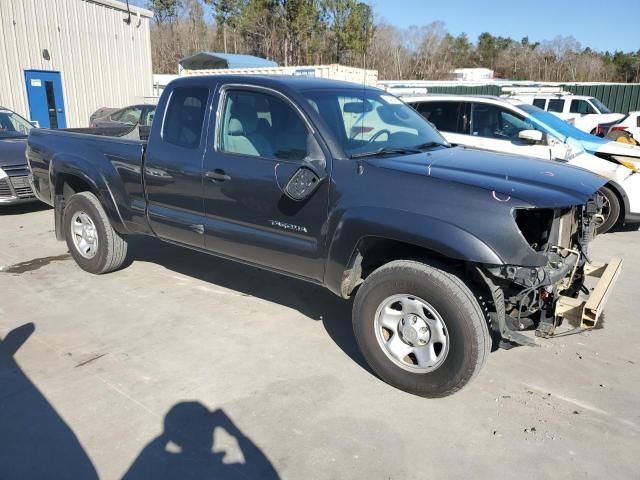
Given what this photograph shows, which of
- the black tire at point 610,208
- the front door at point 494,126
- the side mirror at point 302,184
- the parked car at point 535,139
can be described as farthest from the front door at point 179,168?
the black tire at point 610,208

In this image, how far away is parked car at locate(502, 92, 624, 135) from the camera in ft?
54.3

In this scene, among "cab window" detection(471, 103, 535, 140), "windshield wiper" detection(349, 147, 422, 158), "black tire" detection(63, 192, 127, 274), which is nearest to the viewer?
"windshield wiper" detection(349, 147, 422, 158)

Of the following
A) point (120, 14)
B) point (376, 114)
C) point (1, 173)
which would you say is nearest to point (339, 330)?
point (376, 114)

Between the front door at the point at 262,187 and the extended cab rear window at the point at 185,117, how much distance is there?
213 mm

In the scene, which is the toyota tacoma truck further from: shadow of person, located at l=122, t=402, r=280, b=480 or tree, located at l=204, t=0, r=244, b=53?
tree, located at l=204, t=0, r=244, b=53

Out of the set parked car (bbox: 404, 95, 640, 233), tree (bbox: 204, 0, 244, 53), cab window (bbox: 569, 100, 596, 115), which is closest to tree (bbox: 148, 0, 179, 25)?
tree (bbox: 204, 0, 244, 53)

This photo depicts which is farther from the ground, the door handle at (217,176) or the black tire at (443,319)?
the door handle at (217,176)

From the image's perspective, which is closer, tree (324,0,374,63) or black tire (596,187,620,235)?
black tire (596,187,620,235)

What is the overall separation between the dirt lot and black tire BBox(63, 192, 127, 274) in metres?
0.40

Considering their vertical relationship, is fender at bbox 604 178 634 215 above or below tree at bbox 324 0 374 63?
below

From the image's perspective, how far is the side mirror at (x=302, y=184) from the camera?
3412 mm

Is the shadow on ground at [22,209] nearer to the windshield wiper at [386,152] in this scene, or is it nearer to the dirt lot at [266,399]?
the dirt lot at [266,399]

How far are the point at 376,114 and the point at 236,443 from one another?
260cm

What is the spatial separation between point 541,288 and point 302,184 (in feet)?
5.24
